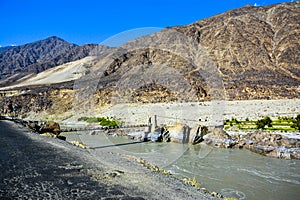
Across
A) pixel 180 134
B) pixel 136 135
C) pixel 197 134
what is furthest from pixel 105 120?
pixel 197 134

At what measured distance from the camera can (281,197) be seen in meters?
10.3

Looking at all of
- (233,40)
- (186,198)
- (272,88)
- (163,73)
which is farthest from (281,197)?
(233,40)

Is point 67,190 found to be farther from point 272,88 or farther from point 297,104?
A: point 272,88

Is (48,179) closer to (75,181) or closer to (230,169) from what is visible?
(75,181)

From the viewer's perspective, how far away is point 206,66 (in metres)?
67.8

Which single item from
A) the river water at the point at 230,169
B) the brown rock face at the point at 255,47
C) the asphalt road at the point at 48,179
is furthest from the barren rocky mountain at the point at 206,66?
the asphalt road at the point at 48,179

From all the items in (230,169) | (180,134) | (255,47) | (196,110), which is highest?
(255,47)

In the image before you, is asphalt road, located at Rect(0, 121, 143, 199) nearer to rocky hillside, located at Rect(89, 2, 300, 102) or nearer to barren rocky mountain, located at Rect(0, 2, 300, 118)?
barren rocky mountain, located at Rect(0, 2, 300, 118)

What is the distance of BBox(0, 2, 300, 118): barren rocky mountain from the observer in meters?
54.8

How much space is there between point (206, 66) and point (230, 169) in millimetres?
55259

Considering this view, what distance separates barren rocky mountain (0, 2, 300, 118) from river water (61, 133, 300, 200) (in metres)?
32.8

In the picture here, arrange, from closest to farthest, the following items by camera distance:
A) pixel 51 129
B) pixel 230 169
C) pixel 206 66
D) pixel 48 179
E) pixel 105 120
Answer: pixel 48 179, pixel 230 169, pixel 51 129, pixel 105 120, pixel 206 66

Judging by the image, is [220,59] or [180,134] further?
[220,59]

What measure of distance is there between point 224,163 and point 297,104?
30.9 m
